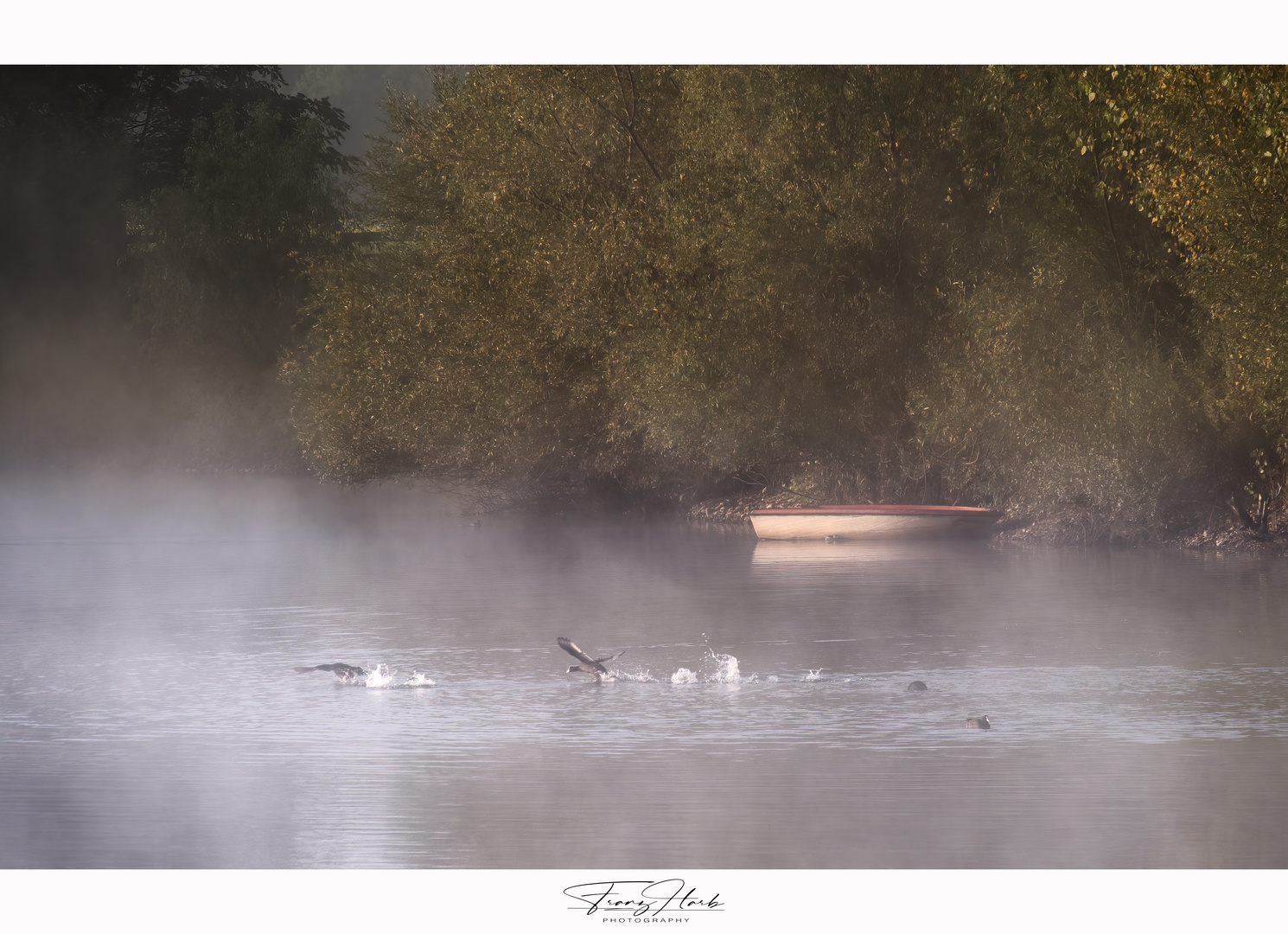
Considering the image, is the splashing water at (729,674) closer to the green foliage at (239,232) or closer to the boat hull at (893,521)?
the boat hull at (893,521)

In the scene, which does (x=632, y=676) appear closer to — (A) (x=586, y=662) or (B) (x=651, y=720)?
(A) (x=586, y=662)

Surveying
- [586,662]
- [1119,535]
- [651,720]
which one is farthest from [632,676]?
[1119,535]

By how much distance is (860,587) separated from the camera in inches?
1046

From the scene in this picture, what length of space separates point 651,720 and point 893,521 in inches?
926

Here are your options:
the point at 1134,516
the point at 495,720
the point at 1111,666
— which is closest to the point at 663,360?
the point at 1134,516

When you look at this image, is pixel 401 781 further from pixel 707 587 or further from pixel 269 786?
pixel 707 587

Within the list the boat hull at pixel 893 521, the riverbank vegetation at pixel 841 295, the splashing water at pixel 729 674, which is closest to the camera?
the splashing water at pixel 729 674

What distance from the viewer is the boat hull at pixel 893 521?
37031 millimetres

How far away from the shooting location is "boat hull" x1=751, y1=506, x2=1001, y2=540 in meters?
37.0
